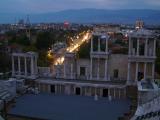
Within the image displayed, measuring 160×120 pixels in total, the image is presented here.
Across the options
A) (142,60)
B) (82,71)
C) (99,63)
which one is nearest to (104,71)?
(99,63)

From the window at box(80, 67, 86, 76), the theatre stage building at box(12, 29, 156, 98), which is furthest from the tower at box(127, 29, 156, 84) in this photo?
the window at box(80, 67, 86, 76)

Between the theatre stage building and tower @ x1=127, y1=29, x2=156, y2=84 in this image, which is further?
the theatre stage building

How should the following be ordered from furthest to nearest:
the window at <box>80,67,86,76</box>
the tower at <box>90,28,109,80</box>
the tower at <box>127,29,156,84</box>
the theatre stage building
→ the window at <box>80,67,86,76</box> → the tower at <box>90,28,109,80</box> → the theatre stage building → the tower at <box>127,29,156,84</box>

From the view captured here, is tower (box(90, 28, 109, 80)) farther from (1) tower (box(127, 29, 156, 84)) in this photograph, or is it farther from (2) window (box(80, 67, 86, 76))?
(1) tower (box(127, 29, 156, 84))

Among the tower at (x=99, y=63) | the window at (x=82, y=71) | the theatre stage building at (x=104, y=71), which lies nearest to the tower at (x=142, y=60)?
the theatre stage building at (x=104, y=71)

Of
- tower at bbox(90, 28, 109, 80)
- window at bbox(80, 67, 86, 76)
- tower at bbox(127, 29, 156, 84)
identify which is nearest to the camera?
tower at bbox(127, 29, 156, 84)

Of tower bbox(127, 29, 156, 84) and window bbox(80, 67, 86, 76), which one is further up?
tower bbox(127, 29, 156, 84)

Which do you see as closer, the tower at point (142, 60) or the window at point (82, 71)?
the tower at point (142, 60)

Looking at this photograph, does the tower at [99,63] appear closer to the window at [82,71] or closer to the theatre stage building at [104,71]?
the theatre stage building at [104,71]

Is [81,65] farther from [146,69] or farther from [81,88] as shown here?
[146,69]

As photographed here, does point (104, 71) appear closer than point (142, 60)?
No

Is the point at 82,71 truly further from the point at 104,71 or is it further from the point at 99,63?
the point at 104,71

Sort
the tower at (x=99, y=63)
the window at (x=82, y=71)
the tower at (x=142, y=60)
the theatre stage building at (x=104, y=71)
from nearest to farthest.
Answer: the tower at (x=142, y=60) < the theatre stage building at (x=104, y=71) < the tower at (x=99, y=63) < the window at (x=82, y=71)
